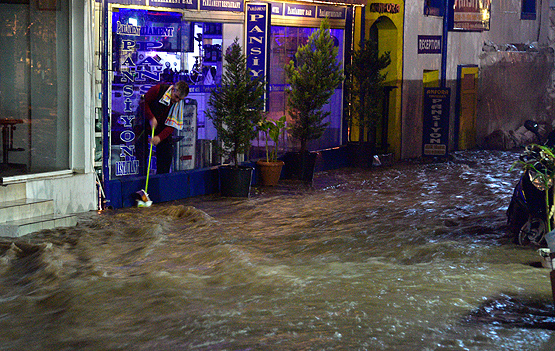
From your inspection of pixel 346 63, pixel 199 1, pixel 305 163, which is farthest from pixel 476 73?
pixel 199 1

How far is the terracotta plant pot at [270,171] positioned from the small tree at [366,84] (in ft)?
11.7

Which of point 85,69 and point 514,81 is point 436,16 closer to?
point 514,81

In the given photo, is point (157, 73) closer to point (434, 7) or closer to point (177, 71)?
point (177, 71)

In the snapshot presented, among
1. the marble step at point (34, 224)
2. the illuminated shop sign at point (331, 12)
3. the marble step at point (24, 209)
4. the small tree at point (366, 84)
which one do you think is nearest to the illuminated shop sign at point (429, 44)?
the small tree at point (366, 84)

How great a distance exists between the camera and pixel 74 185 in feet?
32.0

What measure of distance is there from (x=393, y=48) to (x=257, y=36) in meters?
5.49

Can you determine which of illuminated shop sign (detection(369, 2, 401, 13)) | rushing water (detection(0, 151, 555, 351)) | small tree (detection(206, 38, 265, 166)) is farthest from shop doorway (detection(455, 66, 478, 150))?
small tree (detection(206, 38, 265, 166))

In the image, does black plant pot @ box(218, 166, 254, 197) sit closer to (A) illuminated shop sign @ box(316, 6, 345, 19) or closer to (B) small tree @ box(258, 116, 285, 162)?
(B) small tree @ box(258, 116, 285, 162)

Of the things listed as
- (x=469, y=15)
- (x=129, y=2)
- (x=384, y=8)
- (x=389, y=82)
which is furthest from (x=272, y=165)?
(x=469, y=15)

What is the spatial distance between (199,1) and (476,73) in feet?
36.9

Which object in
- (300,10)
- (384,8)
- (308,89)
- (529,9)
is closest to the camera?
(308,89)

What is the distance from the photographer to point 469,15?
19.7 meters

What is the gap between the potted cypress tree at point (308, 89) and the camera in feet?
43.9

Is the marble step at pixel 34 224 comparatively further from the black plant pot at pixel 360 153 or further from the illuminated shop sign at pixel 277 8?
the black plant pot at pixel 360 153
